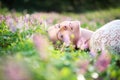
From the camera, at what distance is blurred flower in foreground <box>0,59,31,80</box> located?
322 cm

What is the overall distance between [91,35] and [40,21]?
3.74 feet

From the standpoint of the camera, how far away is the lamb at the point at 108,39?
610 centimetres

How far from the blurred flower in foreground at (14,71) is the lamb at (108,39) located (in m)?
2.62

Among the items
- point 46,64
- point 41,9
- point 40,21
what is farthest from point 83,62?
point 41,9

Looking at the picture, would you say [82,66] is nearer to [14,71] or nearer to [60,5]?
[14,71]

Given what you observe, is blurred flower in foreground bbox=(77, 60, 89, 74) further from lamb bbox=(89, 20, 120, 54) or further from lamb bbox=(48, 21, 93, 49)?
lamb bbox=(48, 21, 93, 49)

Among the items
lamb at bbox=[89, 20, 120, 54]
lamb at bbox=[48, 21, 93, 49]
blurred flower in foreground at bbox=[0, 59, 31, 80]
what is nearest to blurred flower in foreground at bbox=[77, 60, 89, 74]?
blurred flower in foreground at bbox=[0, 59, 31, 80]

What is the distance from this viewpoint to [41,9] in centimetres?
2322

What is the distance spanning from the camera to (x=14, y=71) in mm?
3232

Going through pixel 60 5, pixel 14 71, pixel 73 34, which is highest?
Result: pixel 14 71

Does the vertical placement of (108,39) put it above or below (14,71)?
below

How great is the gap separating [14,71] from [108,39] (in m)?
3.26

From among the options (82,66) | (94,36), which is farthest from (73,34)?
(82,66)

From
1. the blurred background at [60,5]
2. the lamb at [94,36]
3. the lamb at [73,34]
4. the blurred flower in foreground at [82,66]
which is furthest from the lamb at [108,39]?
the blurred background at [60,5]
